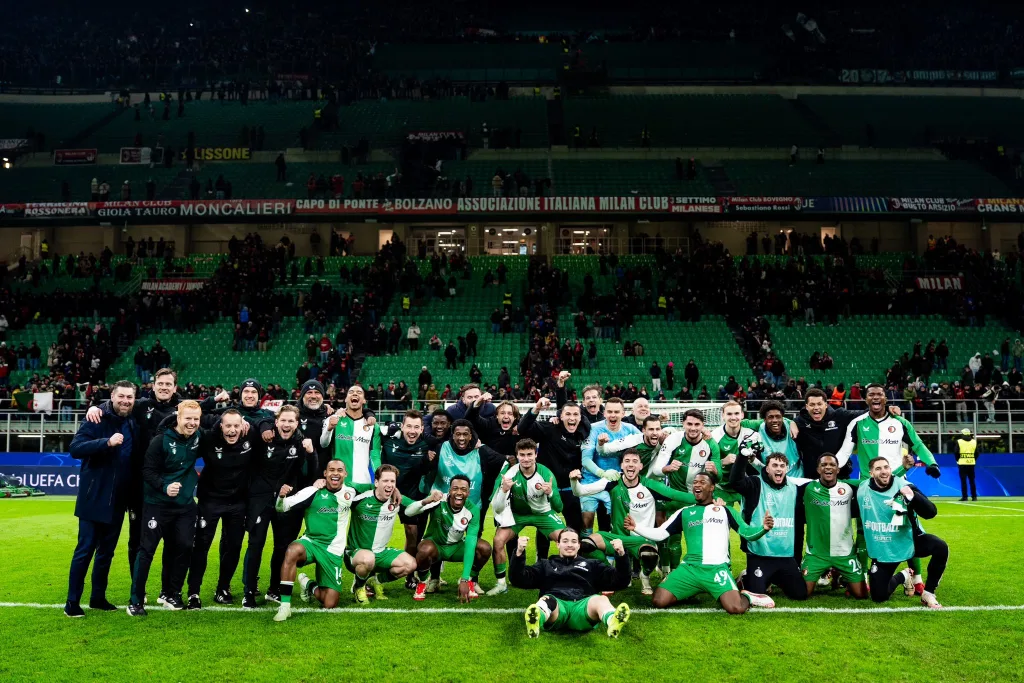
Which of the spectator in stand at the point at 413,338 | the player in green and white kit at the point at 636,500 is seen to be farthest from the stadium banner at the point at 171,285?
the player in green and white kit at the point at 636,500

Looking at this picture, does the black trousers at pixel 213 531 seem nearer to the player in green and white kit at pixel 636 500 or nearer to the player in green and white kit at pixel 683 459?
the player in green and white kit at pixel 636 500

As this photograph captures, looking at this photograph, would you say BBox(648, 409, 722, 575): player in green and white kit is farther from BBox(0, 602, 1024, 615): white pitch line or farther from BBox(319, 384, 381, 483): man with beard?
BBox(319, 384, 381, 483): man with beard

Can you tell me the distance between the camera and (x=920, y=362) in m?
31.2

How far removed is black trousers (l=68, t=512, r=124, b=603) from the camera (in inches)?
371

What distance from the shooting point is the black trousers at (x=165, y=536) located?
947 cm

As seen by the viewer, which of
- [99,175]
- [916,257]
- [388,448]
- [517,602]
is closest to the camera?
[517,602]

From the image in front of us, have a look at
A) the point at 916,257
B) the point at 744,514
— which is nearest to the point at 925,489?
the point at 744,514

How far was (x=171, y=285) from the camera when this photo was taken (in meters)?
41.0

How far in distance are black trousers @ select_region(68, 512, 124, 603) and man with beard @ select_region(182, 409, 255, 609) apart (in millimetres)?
877

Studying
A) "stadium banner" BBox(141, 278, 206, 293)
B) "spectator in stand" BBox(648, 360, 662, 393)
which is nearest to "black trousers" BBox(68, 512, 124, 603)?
"spectator in stand" BBox(648, 360, 662, 393)

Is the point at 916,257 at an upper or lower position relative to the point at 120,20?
lower

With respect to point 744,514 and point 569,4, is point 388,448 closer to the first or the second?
point 744,514

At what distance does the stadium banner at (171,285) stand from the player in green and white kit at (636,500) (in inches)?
1334

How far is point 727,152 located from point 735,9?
24.7 meters
